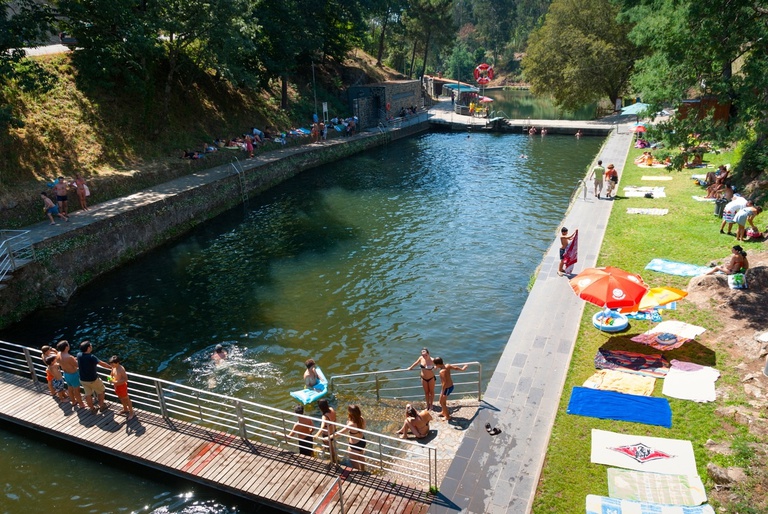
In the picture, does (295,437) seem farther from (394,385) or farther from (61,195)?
(61,195)

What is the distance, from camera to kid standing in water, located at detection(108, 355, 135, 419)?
1232 cm

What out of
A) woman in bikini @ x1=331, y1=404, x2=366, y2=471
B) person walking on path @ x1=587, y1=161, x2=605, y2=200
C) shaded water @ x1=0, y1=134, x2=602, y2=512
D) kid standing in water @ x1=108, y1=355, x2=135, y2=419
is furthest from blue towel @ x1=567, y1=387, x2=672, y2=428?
person walking on path @ x1=587, y1=161, x2=605, y2=200

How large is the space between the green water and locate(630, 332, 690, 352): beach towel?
170 feet

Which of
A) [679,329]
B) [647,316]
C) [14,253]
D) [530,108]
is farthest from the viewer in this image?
[530,108]

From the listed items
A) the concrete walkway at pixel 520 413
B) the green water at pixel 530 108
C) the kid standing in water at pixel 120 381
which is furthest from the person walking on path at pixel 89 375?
the green water at pixel 530 108

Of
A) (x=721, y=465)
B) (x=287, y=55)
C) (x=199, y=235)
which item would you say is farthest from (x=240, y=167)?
(x=721, y=465)

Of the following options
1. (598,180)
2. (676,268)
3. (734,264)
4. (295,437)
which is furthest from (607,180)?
(295,437)

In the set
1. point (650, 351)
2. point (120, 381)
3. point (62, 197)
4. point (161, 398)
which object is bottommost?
point (161, 398)

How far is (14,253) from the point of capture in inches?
781

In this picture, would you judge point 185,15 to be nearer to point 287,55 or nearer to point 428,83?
point 287,55

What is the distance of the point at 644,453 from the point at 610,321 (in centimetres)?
557

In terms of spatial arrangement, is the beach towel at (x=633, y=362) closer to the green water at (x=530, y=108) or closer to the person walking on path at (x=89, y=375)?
the person walking on path at (x=89, y=375)

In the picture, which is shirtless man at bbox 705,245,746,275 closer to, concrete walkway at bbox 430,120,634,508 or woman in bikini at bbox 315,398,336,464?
concrete walkway at bbox 430,120,634,508

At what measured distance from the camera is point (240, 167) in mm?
34938
